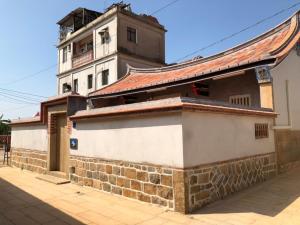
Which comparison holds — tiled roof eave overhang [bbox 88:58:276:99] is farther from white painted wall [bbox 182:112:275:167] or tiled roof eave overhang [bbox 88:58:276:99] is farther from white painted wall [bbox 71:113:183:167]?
white painted wall [bbox 71:113:183:167]

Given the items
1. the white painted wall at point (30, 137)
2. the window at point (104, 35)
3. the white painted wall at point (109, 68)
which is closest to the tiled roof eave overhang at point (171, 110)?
the white painted wall at point (30, 137)

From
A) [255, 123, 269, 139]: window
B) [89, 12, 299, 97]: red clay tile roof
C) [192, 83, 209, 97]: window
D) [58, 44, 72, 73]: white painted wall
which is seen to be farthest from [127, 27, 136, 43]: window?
[255, 123, 269, 139]: window

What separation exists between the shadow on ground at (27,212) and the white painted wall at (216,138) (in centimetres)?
276

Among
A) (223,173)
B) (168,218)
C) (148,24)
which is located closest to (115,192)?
(168,218)

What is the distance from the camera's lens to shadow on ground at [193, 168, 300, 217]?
19.3 ft

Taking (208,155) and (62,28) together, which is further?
(62,28)

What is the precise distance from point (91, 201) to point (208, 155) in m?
3.18

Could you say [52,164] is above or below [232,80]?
below

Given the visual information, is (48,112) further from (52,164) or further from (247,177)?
(247,177)

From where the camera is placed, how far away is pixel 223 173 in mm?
6766

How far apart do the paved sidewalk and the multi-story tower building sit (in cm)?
1628

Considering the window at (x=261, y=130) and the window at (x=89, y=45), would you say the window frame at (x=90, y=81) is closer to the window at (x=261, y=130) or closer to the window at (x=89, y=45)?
the window at (x=89, y=45)

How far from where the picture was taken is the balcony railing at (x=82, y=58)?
2616cm

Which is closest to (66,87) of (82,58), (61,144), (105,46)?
(82,58)
